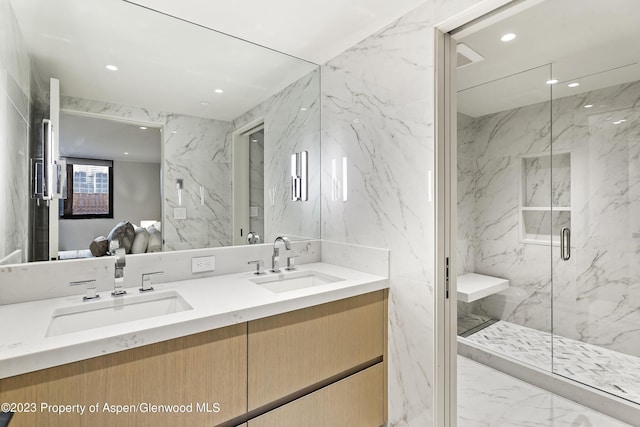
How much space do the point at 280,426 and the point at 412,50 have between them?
70.3 inches

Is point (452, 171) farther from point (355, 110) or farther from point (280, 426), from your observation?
point (280, 426)

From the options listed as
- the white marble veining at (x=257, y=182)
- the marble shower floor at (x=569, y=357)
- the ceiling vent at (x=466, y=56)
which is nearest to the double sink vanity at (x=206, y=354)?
the white marble veining at (x=257, y=182)

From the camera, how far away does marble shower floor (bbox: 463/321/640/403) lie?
2.00 metres

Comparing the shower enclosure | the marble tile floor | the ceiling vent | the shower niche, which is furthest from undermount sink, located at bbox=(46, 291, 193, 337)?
the shower niche

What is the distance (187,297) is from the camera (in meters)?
1.28

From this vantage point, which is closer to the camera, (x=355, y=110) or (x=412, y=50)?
(x=412, y=50)

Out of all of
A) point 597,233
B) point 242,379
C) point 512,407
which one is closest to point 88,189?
point 242,379

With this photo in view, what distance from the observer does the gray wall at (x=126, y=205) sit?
1.36 meters

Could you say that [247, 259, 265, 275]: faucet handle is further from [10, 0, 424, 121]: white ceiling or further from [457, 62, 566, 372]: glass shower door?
[457, 62, 566, 372]: glass shower door

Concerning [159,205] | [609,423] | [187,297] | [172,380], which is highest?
[159,205]

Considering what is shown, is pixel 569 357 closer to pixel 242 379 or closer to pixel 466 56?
pixel 466 56

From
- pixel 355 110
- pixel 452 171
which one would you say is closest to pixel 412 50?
pixel 355 110

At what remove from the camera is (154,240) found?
5.08ft

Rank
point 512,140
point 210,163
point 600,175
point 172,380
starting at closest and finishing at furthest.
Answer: point 172,380
point 210,163
point 600,175
point 512,140
